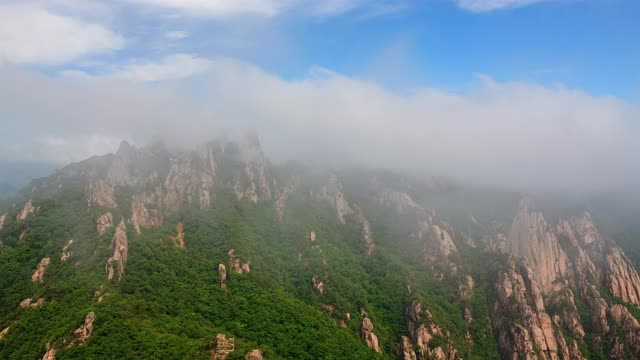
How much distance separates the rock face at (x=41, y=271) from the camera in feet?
505

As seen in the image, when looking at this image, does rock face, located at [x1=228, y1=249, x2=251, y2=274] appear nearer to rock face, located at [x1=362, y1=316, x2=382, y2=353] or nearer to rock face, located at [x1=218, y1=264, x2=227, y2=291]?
rock face, located at [x1=218, y1=264, x2=227, y2=291]

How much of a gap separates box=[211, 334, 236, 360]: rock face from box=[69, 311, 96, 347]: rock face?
34.0 m

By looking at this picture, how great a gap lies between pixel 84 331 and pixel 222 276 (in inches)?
2274

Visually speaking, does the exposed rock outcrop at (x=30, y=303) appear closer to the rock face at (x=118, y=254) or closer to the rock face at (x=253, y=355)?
the rock face at (x=118, y=254)

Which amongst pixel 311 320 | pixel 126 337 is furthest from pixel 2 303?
pixel 311 320

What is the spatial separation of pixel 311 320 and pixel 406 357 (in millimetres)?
41267

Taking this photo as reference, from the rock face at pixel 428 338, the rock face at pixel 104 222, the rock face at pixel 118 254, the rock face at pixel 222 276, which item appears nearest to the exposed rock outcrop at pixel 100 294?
the rock face at pixel 118 254

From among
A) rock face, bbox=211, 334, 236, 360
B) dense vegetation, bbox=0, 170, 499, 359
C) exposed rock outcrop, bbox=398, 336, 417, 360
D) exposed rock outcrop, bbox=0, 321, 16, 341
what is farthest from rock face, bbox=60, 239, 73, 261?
exposed rock outcrop, bbox=398, 336, 417, 360

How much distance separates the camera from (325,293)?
19900 cm

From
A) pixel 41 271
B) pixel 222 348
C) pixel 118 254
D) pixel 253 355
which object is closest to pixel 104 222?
pixel 118 254

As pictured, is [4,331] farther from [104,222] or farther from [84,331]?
[104,222]

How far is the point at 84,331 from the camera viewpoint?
12694cm

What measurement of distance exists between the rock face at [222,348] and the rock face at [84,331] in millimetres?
34015

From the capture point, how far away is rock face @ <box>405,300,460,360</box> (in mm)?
188250
